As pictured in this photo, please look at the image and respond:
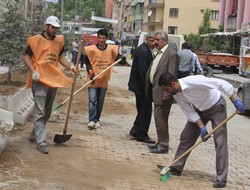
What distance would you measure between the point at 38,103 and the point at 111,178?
171cm

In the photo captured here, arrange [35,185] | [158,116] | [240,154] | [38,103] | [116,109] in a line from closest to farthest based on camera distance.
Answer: [35,185] → [38,103] → [158,116] → [240,154] → [116,109]

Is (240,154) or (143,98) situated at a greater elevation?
(143,98)

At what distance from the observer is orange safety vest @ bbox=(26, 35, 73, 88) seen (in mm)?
7520

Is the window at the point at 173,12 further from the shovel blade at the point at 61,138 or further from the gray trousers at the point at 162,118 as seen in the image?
the shovel blade at the point at 61,138

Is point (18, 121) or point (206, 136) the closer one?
point (206, 136)

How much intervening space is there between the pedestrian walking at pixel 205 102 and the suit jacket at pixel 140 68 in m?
2.57

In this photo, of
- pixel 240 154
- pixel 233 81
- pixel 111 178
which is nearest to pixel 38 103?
pixel 111 178

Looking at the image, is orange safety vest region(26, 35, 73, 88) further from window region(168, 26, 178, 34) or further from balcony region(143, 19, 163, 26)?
balcony region(143, 19, 163, 26)

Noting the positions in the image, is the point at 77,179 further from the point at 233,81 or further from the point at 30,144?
the point at 233,81

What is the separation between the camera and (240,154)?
9008 mm

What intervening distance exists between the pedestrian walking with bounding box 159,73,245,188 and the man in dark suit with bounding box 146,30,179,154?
1.48m

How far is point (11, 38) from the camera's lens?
13.9 meters

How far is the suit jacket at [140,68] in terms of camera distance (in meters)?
9.35

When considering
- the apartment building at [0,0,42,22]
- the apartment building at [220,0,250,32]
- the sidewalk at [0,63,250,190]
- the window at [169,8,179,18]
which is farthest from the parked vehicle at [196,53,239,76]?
the window at [169,8,179,18]
